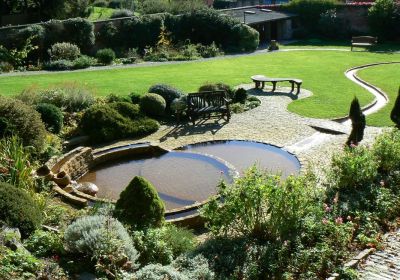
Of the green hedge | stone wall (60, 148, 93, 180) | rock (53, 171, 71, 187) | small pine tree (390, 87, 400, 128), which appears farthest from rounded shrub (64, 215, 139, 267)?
the green hedge

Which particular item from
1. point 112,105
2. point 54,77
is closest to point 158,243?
point 112,105

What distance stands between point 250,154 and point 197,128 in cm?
301

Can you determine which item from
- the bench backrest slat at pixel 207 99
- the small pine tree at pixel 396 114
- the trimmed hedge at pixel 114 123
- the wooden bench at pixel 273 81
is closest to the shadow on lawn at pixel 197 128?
the bench backrest slat at pixel 207 99

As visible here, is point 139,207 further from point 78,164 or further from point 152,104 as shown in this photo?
point 152,104

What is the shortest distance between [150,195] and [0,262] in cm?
317

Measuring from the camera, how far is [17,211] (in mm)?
8484

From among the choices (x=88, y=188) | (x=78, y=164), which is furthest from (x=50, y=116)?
(x=88, y=188)

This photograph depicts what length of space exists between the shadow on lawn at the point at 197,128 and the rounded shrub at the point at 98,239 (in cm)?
802

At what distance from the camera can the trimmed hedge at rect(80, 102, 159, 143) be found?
1610 cm

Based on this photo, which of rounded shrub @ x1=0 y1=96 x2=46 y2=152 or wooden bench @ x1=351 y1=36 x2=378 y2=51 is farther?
wooden bench @ x1=351 y1=36 x2=378 y2=51

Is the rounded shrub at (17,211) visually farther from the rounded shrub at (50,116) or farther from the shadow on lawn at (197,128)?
the shadow on lawn at (197,128)

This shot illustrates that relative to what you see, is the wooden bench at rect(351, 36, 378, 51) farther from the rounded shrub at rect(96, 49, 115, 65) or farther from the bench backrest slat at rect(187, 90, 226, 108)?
the bench backrest slat at rect(187, 90, 226, 108)

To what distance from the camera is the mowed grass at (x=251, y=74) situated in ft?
69.9

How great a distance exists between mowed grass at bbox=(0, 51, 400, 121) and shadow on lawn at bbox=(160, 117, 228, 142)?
11.1 ft
